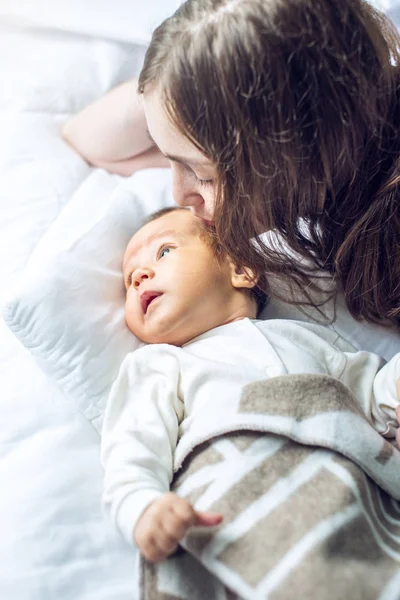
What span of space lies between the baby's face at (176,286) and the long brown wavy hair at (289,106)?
0.10 meters

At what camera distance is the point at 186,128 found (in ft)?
2.30

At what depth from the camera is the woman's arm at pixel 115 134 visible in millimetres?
1245

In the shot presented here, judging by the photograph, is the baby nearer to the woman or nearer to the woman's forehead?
the woman

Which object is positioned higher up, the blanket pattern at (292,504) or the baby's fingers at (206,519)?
the baby's fingers at (206,519)

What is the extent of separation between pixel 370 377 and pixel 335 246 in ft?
0.68

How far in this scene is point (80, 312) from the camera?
3.07 feet

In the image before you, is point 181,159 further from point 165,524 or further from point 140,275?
point 165,524

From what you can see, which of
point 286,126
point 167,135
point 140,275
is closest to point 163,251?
point 140,275

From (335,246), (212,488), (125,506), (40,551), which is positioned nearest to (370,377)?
(335,246)

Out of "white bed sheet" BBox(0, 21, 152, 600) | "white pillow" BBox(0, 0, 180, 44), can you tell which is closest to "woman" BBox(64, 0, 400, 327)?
"white bed sheet" BBox(0, 21, 152, 600)

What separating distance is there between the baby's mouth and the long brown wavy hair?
152 mm

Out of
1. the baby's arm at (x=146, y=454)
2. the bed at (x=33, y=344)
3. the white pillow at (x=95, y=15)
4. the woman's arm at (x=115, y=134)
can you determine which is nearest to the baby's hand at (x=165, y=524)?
the baby's arm at (x=146, y=454)

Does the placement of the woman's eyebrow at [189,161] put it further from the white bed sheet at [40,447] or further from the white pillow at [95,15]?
the white pillow at [95,15]

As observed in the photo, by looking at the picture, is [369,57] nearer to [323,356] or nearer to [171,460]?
[323,356]
